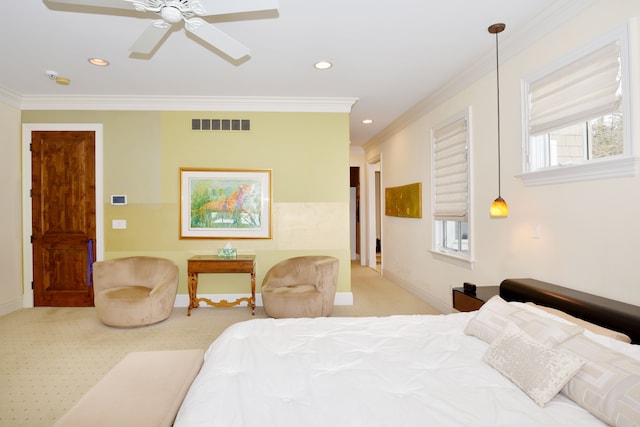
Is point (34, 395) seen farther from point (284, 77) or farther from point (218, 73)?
point (284, 77)

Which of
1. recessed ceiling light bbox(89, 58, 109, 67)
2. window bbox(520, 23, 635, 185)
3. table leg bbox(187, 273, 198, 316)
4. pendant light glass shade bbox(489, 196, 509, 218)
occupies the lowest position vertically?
table leg bbox(187, 273, 198, 316)

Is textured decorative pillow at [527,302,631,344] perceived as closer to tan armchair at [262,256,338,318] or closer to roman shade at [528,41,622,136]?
roman shade at [528,41,622,136]

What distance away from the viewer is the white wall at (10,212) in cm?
442

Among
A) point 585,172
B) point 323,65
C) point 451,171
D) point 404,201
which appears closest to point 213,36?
point 323,65

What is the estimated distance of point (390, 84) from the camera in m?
4.26

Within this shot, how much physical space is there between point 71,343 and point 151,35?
3147mm

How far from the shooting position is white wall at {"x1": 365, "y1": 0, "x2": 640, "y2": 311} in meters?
2.18

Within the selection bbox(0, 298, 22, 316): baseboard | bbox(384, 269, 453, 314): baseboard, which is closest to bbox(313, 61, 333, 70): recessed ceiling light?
bbox(384, 269, 453, 314): baseboard

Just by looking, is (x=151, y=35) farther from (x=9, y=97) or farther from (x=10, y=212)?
(x=10, y=212)

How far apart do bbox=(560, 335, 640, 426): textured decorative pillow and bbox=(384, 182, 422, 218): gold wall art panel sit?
3.74 meters

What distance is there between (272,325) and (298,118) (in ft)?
11.0

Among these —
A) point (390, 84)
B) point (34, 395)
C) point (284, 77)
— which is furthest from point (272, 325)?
point (390, 84)

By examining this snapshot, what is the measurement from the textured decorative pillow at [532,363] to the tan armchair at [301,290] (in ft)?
7.90

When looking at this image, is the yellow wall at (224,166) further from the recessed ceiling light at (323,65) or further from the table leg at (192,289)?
the recessed ceiling light at (323,65)
